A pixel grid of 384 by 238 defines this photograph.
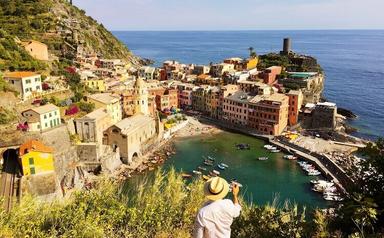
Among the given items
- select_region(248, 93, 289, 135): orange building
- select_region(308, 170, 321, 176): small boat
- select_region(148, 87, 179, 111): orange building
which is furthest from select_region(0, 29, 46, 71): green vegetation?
select_region(308, 170, 321, 176): small boat

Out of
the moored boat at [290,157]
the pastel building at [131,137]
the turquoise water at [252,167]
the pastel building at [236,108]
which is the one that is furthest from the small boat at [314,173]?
the pastel building at [131,137]

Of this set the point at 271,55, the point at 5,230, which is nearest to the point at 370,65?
the point at 271,55

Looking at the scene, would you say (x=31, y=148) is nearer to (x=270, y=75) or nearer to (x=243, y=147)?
(x=243, y=147)

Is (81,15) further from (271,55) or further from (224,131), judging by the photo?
(224,131)

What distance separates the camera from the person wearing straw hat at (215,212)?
451 centimetres

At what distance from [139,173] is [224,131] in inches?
584

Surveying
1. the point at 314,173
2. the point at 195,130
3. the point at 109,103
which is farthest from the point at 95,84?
the point at 314,173

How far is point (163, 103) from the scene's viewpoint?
154ft

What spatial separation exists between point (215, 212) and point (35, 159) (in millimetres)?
20947

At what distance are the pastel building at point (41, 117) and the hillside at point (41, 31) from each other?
9.92m

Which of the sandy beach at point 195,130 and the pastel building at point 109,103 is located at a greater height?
the pastel building at point 109,103

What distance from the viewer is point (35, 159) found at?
22516mm

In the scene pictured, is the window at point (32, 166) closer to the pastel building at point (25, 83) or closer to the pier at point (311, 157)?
the pastel building at point (25, 83)

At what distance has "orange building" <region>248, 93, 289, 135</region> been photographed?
3875 centimetres
